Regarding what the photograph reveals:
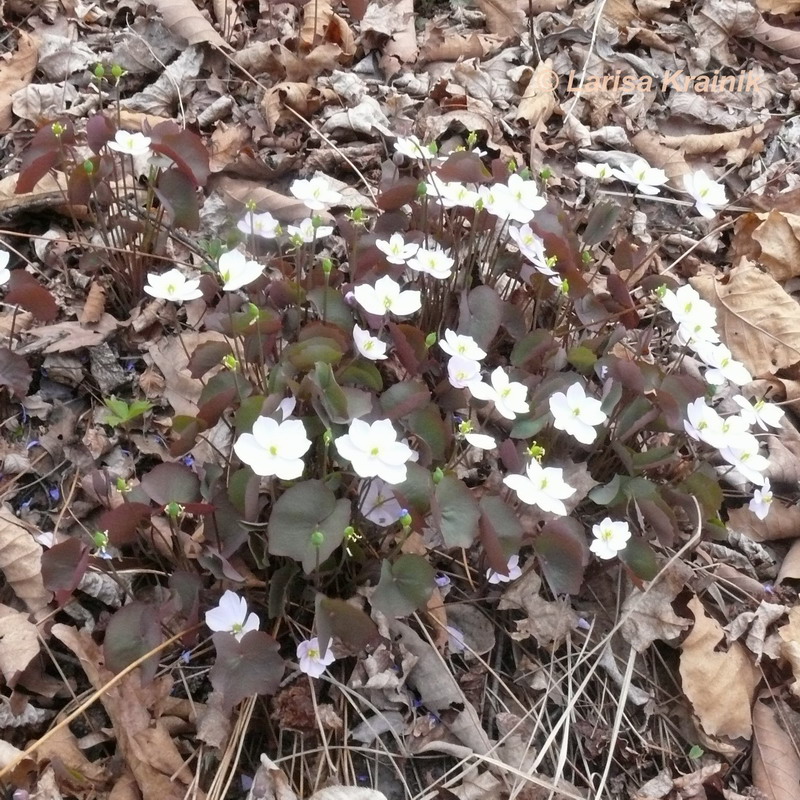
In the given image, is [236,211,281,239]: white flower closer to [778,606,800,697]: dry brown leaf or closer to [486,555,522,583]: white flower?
[486,555,522,583]: white flower

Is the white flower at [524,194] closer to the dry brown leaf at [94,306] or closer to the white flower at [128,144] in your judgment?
the white flower at [128,144]

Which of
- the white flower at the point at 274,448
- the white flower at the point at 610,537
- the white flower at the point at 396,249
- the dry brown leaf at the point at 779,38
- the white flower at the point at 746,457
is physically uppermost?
the dry brown leaf at the point at 779,38

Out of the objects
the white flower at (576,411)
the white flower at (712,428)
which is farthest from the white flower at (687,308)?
the white flower at (576,411)

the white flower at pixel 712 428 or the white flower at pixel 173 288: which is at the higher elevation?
the white flower at pixel 173 288

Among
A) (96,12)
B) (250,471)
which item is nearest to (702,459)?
(250,471)

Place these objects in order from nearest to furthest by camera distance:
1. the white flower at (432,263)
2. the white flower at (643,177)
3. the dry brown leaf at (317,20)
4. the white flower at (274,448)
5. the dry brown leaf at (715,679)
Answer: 1. the white flower at (274,448)
2. the dry brown leaf at (715,679)
3. the white flower at (432,263)
4. the white flower at (643,177)
5. the dry brown leaf at (317,20)

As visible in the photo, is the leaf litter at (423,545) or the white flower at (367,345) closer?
the leaf litter at (423,545)

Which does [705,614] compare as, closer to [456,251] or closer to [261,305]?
[456,251]
